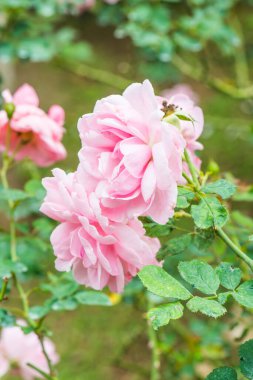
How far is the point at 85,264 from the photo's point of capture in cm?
76

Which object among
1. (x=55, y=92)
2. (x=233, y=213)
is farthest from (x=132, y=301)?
(x=55, y=92)

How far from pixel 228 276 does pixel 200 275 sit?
0.12 ft

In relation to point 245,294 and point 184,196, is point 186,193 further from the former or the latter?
point 245,294

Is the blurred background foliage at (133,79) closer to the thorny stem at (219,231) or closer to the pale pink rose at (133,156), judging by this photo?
the thorny stem at (219,231)

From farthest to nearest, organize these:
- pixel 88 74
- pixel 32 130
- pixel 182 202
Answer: pixel 88 74
pixel 32 130
pixel 182 202

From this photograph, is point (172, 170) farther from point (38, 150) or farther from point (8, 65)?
point (8, 65)

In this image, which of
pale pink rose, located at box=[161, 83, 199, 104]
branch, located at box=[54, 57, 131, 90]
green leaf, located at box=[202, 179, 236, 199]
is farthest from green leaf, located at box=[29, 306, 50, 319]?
pale pink rose, located at box=[161, 83, 199, 104]

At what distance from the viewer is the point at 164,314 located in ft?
2.23

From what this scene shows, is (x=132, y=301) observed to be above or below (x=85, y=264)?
below

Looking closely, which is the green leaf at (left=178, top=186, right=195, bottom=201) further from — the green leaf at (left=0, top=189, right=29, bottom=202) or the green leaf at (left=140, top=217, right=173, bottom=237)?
the green leaf at (left=0, top=189, right=29, bottom=202)

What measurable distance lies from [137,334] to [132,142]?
158 centimetres

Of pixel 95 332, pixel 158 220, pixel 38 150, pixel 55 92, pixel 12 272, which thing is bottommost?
pixel 95 332

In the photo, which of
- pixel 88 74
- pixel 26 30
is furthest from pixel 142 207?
pixel 88 74

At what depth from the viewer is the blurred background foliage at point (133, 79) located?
5.67ft
